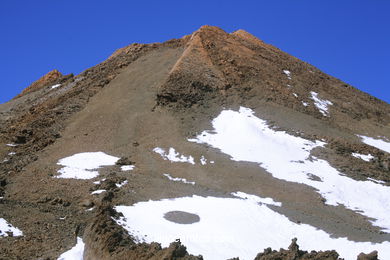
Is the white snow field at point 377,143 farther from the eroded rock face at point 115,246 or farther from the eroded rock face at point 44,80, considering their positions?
the eroded rock face at point 44,80

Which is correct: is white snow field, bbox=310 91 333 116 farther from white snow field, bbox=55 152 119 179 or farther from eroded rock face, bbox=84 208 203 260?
eroded rock face, bbox=84 208 203 260

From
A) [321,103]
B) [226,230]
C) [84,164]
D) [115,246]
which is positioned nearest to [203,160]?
[84,164]

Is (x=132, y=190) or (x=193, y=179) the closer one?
(x=132, y=190)

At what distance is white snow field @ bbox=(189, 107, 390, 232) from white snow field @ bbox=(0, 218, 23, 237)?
52.3 feet

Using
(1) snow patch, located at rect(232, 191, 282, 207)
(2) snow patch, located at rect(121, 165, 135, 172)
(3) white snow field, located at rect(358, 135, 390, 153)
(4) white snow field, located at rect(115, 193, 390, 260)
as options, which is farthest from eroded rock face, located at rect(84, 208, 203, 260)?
(3) white snow field, located at rect(358, 135, 390, 153)

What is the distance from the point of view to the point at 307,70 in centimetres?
5266

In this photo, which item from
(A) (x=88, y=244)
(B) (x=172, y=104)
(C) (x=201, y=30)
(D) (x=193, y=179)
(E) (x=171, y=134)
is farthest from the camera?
(C) (x=201, y=30)

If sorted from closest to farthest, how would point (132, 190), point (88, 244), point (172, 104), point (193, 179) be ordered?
1. point (88, 244)
2. point (132, 190)
3. point (193, 179)
4. point (172, 104)

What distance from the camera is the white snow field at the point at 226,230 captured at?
1923cm

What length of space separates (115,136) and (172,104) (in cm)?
659

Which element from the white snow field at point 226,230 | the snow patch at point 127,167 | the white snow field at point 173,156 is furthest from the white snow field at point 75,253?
the white snow field at point 173,156

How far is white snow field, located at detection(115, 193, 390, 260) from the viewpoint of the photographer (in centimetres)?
1923

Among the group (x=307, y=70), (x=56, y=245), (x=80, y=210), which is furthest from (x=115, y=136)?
(x=307, y=70)

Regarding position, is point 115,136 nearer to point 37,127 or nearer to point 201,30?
point 37,127
